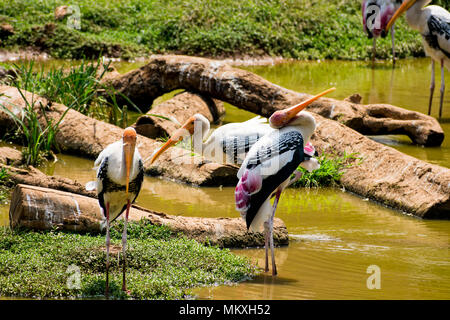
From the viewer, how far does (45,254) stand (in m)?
5.11

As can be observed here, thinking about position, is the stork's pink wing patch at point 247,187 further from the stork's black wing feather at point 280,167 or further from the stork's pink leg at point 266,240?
the stork's pink leg at point 266,240

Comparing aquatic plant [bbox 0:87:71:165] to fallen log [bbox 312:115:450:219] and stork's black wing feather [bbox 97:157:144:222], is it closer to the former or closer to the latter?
stork's black wing feather [bbox 97:157:144:222]

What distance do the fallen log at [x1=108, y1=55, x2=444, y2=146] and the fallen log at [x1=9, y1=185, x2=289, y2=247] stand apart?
374 centimetres

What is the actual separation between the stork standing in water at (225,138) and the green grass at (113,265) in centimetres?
158

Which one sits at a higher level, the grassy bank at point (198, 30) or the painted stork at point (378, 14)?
the painted stork at point (378, 14)

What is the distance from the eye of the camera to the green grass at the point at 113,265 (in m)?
4.66

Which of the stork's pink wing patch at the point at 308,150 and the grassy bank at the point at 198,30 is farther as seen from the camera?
the grassy bank at the point at 198,30

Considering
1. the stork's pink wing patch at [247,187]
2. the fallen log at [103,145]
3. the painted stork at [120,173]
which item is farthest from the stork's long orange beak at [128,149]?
the fallen log at [103,145]

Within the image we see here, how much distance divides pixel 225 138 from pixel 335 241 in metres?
1.71

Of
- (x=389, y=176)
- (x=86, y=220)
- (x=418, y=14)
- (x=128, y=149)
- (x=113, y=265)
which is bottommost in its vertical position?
(x=113, y=265)

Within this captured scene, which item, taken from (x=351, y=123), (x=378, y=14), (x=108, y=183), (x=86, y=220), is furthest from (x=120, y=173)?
(x=378, y=14)

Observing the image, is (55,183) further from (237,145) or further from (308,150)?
(308,150)

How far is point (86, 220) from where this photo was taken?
222 inches
